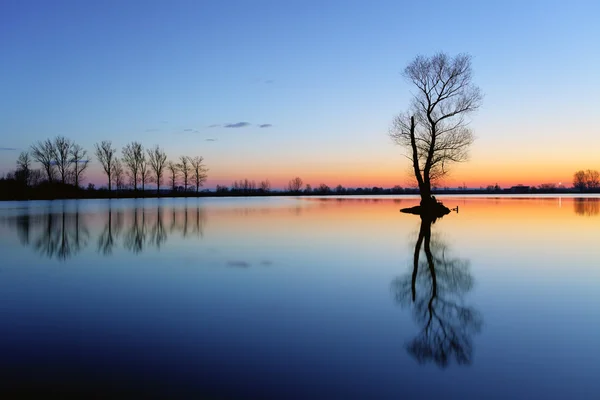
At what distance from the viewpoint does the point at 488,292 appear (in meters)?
7.96

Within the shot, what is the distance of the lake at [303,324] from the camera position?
4.19 meters

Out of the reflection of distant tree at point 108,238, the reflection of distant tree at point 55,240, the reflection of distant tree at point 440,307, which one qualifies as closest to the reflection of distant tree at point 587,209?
the reflection of distant tree at point 440,307

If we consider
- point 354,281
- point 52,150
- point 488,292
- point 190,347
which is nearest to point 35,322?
point 190,347

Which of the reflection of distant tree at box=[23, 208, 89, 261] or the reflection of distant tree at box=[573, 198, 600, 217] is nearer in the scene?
the reflection of distant tree at box=[23, 208, 89, 261]

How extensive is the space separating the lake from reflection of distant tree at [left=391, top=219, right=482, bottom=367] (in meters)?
0.03

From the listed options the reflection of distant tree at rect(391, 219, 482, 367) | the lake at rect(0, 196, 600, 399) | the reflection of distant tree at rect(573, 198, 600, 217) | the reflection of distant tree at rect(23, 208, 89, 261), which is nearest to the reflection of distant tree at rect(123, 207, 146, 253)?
the reflection of distant tree at rect(23, 208, 89, 261)

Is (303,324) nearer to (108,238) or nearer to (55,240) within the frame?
(108,238)

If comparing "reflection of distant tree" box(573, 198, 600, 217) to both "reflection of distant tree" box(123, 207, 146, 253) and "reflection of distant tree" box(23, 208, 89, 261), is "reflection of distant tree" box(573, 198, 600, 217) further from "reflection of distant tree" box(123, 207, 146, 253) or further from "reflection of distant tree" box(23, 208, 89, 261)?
"reflection of distant tree" box(23, 208, 89, 261)

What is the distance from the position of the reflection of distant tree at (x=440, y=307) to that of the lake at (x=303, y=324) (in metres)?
0.03

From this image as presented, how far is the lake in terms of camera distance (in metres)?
4.19

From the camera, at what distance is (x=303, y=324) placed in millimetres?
6043

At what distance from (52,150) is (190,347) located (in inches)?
3098

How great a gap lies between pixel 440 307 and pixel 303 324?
7.68 feet

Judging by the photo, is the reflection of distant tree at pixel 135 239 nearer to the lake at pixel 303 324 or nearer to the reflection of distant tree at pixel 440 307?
the lake at pixel 303 324
